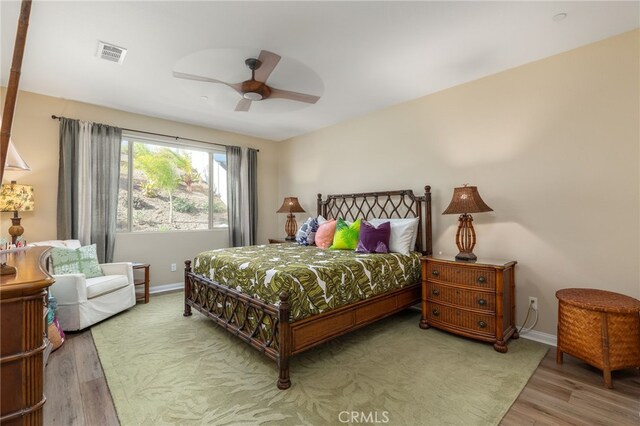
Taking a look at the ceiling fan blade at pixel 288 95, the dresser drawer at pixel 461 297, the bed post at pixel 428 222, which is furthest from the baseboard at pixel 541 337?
the ceiling fan blade at pixel 288 95

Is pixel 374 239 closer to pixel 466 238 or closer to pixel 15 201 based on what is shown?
pixel 466 238

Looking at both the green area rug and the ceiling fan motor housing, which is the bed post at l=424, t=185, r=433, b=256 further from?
the ceiling fan motor housing

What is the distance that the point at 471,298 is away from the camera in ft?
9.19

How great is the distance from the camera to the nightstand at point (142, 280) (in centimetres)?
404

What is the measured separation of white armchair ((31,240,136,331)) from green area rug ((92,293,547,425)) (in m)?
0.22

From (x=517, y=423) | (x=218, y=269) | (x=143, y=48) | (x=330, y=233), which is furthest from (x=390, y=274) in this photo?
(x=143, y=48)

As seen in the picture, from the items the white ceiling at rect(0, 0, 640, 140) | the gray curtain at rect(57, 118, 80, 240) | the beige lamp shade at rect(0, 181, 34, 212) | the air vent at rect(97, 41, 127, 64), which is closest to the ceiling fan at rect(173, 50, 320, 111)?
the white ceiling at rect(0, 0, 640, 140)

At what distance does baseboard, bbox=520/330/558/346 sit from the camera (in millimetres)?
2754

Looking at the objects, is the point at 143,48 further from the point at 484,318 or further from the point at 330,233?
the point at 484,318

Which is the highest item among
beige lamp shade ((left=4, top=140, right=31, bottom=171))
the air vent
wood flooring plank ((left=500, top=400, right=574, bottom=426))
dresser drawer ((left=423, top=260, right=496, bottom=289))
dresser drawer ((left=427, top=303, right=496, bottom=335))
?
the air vent

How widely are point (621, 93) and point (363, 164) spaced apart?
9.19 feet

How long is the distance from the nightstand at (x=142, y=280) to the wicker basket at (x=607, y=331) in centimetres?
472

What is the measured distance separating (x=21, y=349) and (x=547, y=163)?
3889mm

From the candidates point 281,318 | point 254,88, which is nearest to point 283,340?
point 281,318
